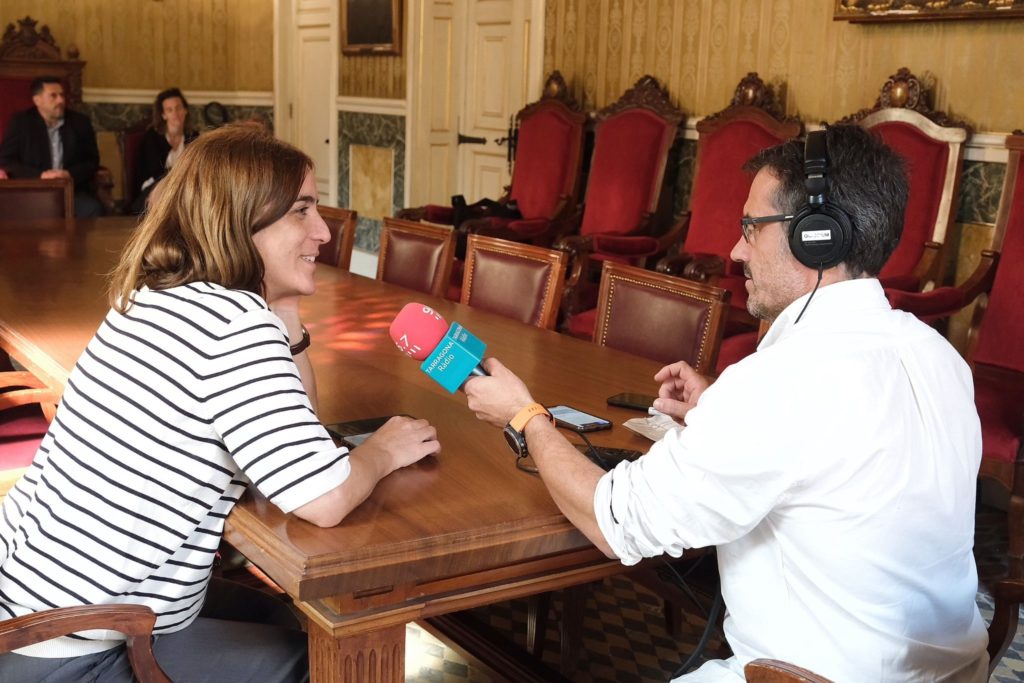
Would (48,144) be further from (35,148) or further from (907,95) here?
(907,95)

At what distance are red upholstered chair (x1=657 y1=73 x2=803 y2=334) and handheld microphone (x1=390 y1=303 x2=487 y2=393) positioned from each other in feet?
10.1

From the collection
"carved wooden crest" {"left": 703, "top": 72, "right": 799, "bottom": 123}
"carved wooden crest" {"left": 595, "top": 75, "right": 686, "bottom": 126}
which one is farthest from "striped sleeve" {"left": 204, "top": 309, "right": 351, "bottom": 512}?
"carved wooden crest" {"left": 595, "top": 75, "right": 686, "bottom": 126}

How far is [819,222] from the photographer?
1.39 meters

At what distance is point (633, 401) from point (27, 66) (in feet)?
22.5

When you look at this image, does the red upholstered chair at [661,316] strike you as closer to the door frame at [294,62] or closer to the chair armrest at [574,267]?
the chair armrest at [574,267]

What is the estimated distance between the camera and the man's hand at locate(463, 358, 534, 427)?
165 cm

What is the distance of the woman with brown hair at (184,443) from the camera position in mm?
1484

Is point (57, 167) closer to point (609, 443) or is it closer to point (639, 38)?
point (639, 38)

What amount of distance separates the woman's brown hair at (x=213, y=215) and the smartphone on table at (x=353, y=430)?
0.32 metres

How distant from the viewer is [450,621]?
2537mm

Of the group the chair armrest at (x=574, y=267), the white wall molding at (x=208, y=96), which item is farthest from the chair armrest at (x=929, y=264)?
the white wall molding at (x=208, y=96)

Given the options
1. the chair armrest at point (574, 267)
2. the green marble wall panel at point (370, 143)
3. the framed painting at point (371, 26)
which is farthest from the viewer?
the green marble wall panel at point (370, 143)

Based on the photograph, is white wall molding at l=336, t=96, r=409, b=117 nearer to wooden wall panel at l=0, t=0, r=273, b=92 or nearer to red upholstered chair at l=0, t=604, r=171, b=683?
wooden wall panel at l=0, t=0, r=273, b=92

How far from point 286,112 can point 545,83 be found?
3530mm
